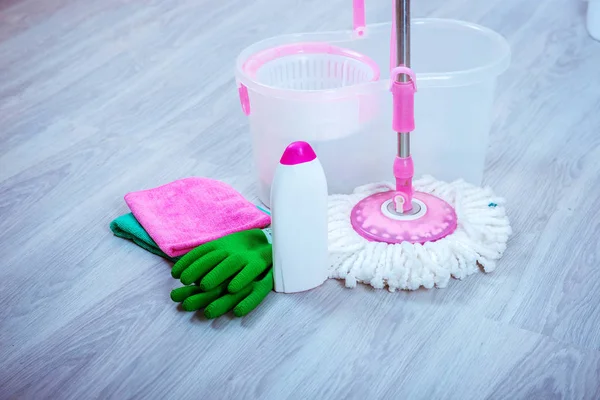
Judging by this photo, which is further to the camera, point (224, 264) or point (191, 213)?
point (191, 213)

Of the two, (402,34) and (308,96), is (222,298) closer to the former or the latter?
(308,96)

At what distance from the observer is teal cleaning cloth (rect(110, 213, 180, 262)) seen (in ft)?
4.08

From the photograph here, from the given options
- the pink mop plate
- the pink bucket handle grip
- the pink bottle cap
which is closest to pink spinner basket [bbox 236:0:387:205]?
the pink bucket handle grip

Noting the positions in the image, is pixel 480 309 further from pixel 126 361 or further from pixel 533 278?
pixel 126 361

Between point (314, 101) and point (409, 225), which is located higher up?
point (314, 101)

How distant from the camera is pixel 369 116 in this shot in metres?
1.29

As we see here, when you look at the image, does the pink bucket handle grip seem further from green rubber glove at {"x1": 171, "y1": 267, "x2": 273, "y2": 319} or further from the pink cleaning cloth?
green rubber glove at {"x1": 171, "y1": 267, "x2": 273, "y2": 319}

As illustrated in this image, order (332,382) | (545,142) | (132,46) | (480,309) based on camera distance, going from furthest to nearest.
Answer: (132,46) < (545,142) < (480,309) < (332,382)

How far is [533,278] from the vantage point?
1.16m

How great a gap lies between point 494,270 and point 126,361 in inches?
22.7

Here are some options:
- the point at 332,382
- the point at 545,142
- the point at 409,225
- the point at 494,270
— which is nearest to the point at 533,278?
the point at 494,270

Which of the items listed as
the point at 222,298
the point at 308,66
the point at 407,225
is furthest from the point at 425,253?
the point at 308,66

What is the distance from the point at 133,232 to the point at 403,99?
1.65 ft

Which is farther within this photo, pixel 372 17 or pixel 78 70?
pixel 372 17
